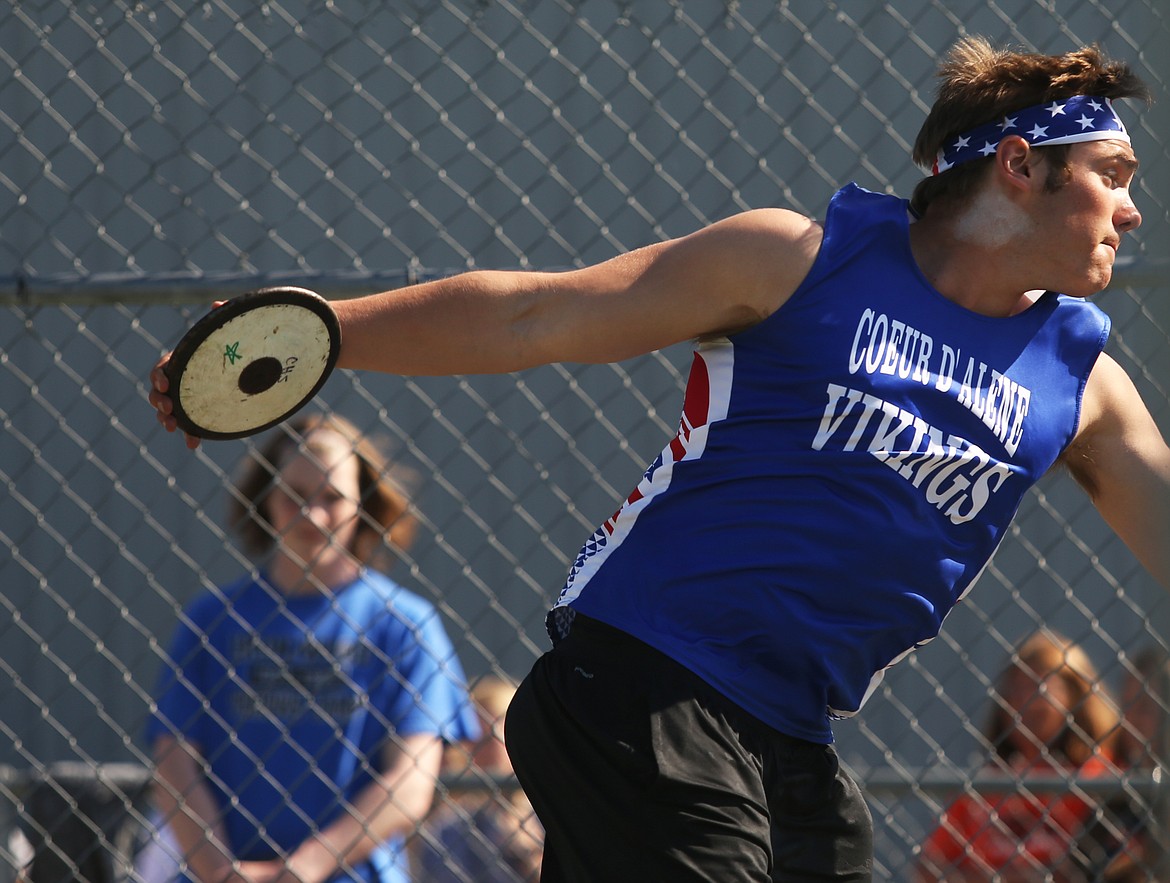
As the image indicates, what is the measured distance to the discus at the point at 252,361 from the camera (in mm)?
2023

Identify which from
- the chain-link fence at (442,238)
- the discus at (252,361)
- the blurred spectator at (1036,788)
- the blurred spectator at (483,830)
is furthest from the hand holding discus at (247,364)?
the chain-link fence at (442,238)

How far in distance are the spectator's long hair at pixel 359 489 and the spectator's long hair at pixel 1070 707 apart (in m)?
1.67

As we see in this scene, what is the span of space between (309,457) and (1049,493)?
9.25 feet

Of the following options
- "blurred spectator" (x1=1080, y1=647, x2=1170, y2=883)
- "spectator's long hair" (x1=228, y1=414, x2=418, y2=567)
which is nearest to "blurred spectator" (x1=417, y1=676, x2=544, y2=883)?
"spectator's long hair" (x1=228, y1=414, x2=418, y2=567)

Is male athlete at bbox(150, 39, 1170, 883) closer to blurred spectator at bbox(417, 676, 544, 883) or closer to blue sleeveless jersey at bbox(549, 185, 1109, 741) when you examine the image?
blue sleeveless jersey at bbox(549, 185, 1109, 741)

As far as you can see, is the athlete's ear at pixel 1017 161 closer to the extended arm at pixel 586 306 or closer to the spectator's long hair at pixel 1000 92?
the spectator's long hair at pixel 1000 92

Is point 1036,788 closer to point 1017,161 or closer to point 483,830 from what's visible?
point 483,830

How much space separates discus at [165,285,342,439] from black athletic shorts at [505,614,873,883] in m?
0.62

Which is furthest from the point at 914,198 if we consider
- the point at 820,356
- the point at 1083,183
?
the point at 820,356

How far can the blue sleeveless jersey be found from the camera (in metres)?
2.22

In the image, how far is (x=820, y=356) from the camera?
222 centimetres

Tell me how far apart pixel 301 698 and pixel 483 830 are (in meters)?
0.66

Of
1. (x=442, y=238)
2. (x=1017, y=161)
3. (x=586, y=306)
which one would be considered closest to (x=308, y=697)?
(x=586, y=306)

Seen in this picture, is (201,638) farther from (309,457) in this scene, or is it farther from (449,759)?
(449,759)
